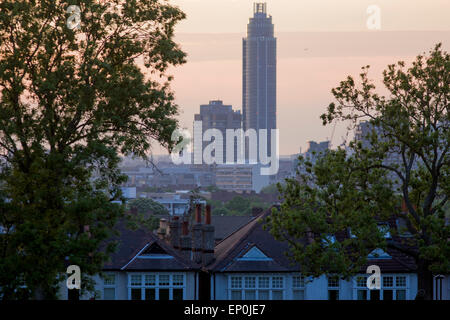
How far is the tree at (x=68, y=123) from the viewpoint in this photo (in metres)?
36.7

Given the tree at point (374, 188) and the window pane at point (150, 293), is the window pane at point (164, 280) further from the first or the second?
the tree at point (374, 188)

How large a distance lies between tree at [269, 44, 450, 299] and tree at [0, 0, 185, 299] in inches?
318

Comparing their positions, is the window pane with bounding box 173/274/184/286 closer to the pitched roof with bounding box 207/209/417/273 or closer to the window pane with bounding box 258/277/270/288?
the pitched roof with bounding box 207/209/417/273

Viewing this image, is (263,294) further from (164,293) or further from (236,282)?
(164,293)

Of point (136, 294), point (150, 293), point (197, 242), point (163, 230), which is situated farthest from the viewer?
point (163, 230)

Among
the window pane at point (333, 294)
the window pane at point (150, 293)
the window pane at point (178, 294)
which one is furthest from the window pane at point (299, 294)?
the window pane at point (150, 293)

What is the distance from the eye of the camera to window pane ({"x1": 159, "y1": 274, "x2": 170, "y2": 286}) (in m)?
55.0

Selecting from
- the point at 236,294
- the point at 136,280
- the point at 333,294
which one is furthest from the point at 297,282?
the point at 136,280

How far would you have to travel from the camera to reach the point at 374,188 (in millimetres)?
43312

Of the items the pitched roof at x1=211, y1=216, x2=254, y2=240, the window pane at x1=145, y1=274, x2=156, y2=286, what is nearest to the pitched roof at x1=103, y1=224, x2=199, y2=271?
the window pane at x1=145, y1=274, x2=156, y2=286

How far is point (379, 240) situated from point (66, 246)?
14969 mm

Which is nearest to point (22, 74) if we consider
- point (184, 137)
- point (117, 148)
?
point (117, 148)

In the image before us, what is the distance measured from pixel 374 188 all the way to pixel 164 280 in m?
17.5

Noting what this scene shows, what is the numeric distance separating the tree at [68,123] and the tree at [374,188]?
809 centimetres
